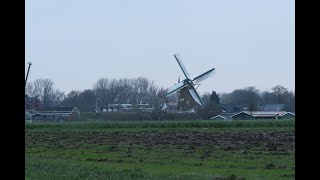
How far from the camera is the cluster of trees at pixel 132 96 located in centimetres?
→ 7206

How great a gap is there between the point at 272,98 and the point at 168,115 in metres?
15.5

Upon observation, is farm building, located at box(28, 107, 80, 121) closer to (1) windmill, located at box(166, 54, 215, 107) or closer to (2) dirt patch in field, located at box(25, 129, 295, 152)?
(1) windmill, located at box(166, 54, 215, 107)

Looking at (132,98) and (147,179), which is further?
(132,98)

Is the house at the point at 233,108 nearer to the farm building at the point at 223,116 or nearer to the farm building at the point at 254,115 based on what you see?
the farm building at the point at 223,116


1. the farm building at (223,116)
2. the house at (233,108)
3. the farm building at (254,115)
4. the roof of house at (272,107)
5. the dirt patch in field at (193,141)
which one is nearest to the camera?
the dirt patch in field at (193,141)

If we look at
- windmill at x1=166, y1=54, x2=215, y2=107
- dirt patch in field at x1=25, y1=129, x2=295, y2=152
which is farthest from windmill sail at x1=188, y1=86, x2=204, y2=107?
dirt patch in field at x1=25, y1=129, x2=295, y2=152

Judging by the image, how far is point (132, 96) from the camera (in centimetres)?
8662

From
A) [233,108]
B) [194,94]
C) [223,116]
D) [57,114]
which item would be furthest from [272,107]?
[57,114]

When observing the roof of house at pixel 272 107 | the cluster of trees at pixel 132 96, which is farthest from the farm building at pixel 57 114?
the roof of house at pixel 272 107

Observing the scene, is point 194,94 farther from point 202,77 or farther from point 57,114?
point 57,114

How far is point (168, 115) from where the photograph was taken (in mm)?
64312
